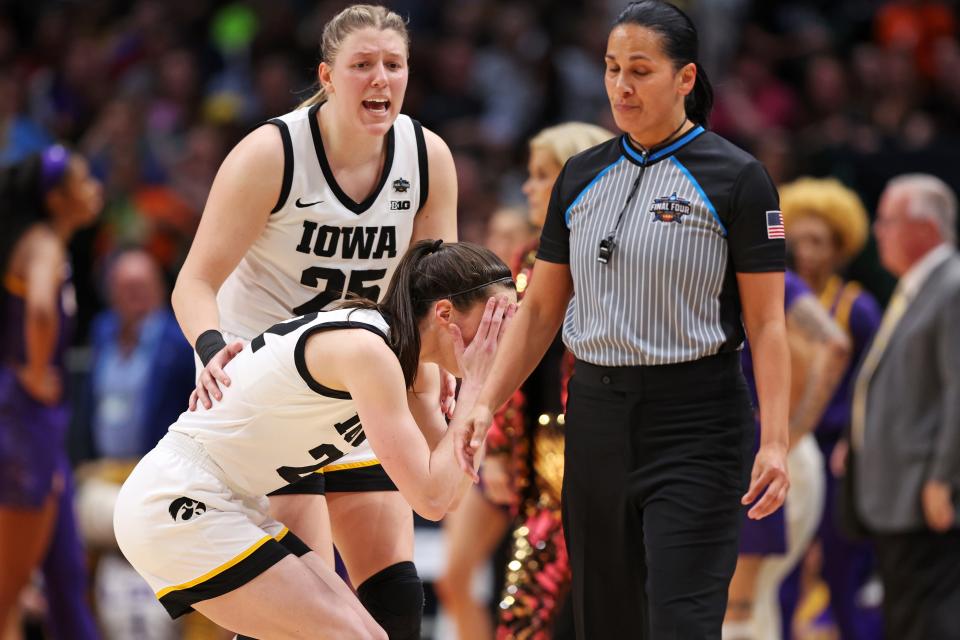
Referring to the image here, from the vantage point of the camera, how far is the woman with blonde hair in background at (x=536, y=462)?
16.8 feet

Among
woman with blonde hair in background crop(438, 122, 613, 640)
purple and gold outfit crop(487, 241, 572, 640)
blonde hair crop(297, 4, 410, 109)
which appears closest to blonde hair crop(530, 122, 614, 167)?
woman with blonde hair in background crop(438, 122, 613, 640)

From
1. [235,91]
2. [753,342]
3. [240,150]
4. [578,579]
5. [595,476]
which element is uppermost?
[235,91]

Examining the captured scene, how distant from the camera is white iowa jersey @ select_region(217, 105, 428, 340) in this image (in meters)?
4.17

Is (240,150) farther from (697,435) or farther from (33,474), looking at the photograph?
(33,474)

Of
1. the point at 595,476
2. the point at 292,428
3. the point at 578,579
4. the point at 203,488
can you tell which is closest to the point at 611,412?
the point at 595,476

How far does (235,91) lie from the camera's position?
11.3 metres

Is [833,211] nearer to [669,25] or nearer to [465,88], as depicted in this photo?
[669,25]

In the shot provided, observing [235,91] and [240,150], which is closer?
[240,150]

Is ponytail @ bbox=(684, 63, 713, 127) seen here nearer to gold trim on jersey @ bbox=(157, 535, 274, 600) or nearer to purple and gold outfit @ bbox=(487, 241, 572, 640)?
purple and gold outfit @ bbox=(487, 241, 572, 640)

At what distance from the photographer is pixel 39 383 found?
6.51m

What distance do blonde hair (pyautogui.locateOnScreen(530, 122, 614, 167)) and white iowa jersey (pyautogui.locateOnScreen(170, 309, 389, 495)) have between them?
1523 millimetres

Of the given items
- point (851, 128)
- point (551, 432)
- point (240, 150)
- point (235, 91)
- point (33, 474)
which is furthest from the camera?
point (235, 91)

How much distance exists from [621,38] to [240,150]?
3.77 feet

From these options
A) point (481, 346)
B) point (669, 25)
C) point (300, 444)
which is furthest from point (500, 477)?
point (669, 25)
